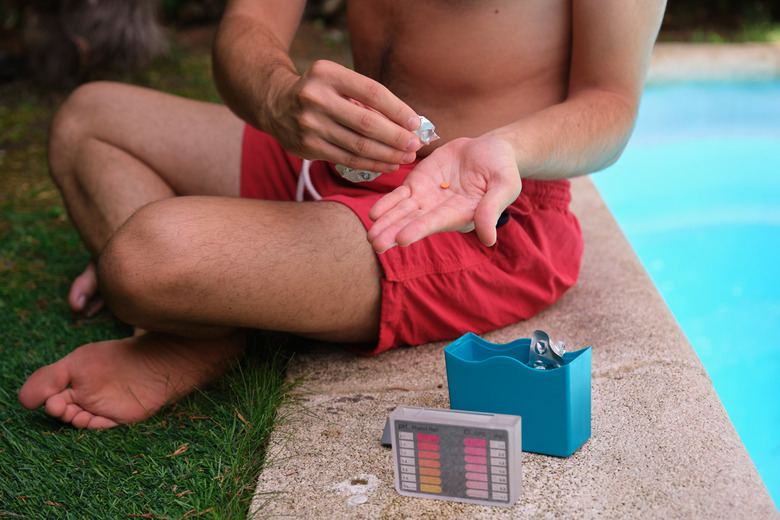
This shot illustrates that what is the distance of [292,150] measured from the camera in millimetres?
1363

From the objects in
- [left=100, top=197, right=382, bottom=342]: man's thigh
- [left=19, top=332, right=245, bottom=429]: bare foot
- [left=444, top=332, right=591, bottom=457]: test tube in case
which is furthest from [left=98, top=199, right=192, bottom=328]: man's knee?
[left=444, top=332, right=591, bottom=457]: test tube in case

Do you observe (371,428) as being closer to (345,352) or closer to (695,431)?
(345,352)

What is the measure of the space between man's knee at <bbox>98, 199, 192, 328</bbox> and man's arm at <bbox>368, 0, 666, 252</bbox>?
40 cm

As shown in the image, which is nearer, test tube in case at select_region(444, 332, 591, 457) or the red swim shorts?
test tube in case at select_region(444, 332, 591, 457)

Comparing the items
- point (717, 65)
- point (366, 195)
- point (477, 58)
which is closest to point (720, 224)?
point (717, 65)

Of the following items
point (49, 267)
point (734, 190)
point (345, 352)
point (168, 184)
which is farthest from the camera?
point (734, 190)

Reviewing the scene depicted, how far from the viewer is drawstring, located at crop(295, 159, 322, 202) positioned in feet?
5.74

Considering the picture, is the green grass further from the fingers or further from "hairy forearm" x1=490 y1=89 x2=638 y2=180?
"hairy forearm" x1=490 y1=89 x2=638 y2=180

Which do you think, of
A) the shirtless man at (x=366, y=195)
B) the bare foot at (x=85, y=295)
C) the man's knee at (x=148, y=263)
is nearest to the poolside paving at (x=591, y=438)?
the shirtless man at (x=366, y=195)

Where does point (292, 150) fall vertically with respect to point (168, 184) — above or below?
above

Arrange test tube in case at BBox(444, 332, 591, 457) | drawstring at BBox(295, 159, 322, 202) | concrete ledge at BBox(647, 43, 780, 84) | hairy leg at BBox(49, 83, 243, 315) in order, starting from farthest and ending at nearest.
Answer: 1. concrete ledge at BBox(647, 43, 780, 84)
2. hairy leg at BBox(49, 83, 243, 315)
3. drawstring at BBox(295, 159, 322, 202)
4. test tube in case at BBox(444, 332, 591, 457)

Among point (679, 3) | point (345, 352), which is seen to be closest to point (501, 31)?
point (345, 352)

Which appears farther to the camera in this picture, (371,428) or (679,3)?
(679,3)

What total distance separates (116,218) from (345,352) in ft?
2.19
